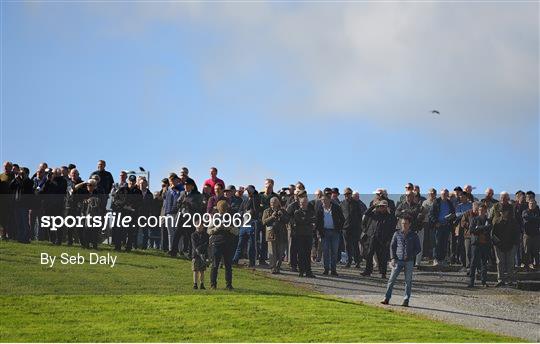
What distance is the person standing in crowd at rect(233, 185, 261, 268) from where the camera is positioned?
103 ft

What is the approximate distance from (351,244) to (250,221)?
144 inches

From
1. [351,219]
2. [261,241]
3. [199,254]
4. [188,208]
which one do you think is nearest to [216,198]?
[188,208]

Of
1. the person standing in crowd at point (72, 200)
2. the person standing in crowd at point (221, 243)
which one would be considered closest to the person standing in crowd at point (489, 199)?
the person standing in crowd at point (221, 243)

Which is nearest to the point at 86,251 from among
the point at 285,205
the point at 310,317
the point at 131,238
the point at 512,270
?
the point at 131,238

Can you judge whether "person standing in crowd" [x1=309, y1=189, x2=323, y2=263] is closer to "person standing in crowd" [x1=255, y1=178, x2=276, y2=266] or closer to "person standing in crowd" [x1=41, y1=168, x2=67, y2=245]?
"person standing in crowd" [x1=255, y1=178, x2=276, y2=266]

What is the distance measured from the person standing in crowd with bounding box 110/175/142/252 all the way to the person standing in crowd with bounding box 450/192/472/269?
9.50m

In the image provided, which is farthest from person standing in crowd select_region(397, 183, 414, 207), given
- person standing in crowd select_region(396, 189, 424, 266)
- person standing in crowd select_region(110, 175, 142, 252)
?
person standing in crowd select_region(110, 175, 142, 252)

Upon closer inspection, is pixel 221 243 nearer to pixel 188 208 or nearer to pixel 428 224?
pixel 188 208

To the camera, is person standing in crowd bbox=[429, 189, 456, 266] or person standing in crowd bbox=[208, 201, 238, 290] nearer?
person standing in crowd bbox=[208, 201, 238, 290]

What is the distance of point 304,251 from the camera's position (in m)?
30.0

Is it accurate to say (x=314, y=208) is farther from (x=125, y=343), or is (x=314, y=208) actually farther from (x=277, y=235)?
(x=125, y=343)

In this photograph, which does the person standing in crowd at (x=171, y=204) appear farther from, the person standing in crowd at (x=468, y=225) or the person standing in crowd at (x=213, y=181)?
the person standing in crowd at (x=468, y=225)

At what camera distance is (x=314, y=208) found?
3098cm

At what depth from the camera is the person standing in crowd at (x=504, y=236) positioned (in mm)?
30516
